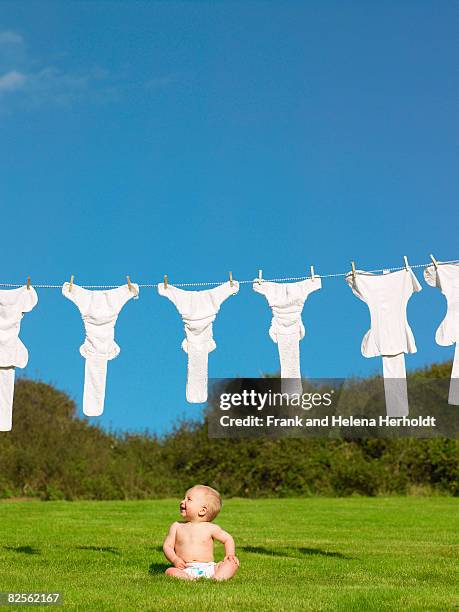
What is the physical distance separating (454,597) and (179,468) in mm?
15815

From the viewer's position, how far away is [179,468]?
2127cm

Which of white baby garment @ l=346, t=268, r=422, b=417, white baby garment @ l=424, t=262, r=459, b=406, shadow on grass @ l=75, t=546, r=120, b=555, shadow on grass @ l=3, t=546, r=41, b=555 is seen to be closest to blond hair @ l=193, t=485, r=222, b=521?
shadow on grass @ l=75, t=546, r=120, b=555

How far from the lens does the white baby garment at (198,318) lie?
10.3 metres

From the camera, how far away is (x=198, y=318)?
1027 centimetres

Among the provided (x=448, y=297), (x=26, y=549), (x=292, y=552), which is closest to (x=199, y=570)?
(x=292, y=552)

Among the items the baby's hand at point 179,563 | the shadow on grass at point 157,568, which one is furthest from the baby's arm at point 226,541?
the shadow on grass at point 157,568

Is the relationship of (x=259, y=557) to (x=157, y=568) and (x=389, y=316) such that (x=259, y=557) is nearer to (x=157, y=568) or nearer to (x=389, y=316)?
(x=157, y=568)

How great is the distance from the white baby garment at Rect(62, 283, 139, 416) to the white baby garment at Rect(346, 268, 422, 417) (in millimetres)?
2864

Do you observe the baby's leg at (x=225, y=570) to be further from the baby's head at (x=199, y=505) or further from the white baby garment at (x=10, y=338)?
the white baby garment at (x=10, y=338)

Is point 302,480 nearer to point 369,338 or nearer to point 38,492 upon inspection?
point 38,492

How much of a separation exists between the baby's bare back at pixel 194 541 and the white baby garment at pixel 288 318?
4058mm

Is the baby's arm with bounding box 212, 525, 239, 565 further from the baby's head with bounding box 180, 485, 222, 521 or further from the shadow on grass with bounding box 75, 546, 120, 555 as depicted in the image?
the shadow on grass with bounding box 75, 546, 120, 555

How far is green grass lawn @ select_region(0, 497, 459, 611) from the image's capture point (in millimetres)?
5551

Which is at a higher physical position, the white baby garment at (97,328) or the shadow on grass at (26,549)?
the white baby garment at (97,328)
